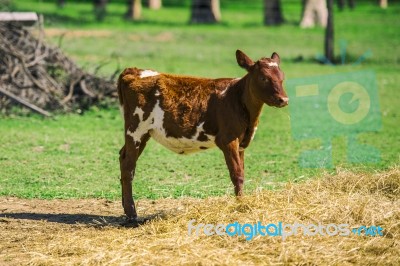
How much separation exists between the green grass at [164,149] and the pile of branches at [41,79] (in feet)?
1.29

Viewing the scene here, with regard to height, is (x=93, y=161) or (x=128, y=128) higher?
(x=128, y=128)

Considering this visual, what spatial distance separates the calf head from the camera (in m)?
8.05

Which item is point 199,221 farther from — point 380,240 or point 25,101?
point 25,101

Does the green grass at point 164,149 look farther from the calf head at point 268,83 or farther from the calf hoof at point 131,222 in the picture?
the calf hoof at point 131,222

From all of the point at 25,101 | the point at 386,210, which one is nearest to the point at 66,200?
the point at 386,210

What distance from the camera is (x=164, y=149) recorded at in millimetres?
12852

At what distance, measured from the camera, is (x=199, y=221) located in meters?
7.95

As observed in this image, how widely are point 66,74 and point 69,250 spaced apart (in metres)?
8.68

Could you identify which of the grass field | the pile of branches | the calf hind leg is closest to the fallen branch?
the pile of branches

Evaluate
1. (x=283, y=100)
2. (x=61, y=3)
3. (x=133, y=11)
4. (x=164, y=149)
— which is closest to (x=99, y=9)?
(x=133, y=11)

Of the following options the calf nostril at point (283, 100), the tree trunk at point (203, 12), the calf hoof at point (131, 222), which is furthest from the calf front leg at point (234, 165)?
the tree trunk at point (203, 12)

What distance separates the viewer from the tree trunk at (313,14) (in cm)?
3409

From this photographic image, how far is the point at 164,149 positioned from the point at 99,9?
2550 centimetres

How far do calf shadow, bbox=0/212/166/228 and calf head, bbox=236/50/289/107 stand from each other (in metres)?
1.53
